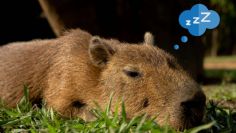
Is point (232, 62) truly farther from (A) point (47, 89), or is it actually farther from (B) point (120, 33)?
(A) point (47, 89)

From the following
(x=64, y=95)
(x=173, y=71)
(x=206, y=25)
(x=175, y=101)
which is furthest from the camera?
(x=206, y=25)

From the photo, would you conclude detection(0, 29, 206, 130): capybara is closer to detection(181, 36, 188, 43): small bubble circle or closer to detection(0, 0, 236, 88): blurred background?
detection(0, 0, 236, 88): blurred background

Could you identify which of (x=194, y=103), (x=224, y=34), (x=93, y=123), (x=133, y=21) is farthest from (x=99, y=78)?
(x=224, y=34)

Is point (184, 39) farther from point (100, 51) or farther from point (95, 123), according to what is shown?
point (95, 123)

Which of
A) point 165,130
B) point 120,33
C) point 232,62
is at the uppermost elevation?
point 165,130

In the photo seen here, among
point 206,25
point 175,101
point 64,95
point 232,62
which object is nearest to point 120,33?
point 206,25

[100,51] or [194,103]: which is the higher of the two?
[100,51]
